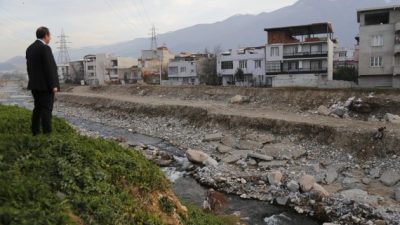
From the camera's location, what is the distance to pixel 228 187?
20.0 meters

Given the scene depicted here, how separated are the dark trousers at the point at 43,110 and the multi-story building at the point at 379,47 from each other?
4072 cm

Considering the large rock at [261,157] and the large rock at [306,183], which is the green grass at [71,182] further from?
the large rock at [261,157]

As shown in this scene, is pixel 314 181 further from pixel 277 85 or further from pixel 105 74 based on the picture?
pixel 105 74

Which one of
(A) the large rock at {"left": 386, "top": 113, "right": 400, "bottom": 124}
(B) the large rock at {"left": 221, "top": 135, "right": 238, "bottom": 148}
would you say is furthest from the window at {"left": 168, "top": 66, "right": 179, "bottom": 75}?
(A) the large rock at {"left": 386, "top": 113, "right": 400, "bottom": 124}

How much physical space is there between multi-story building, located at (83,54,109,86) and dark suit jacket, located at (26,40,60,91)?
98753mm

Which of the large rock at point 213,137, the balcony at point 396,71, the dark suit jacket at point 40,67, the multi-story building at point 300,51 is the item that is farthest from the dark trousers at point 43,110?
the multi-story building at point 300,51

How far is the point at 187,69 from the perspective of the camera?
3039 inches

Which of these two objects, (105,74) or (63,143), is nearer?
(63,143)

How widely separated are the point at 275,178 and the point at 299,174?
1.93m

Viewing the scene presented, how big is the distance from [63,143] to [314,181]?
45.2 ft

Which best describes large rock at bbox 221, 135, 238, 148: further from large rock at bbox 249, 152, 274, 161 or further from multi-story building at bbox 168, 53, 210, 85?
multi-story building at bbox 168, 53, 210, 85

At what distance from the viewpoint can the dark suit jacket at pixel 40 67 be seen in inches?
364

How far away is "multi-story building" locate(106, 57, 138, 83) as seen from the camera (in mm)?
100863

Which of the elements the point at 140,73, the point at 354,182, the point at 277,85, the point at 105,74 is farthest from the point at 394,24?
the point at 105,74
